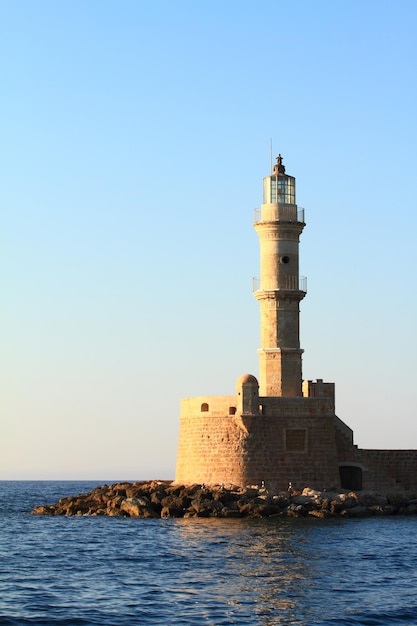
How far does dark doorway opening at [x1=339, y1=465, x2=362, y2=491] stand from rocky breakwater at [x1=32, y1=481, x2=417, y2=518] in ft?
6.50

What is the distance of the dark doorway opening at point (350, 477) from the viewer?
42219 mm

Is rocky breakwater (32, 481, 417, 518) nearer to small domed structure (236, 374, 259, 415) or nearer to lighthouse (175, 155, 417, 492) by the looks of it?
lighthouse (175, 155, 417, 492)

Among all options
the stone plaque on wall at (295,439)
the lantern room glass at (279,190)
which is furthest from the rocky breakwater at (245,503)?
the lantern room glass at (279,190)

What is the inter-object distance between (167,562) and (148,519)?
37.1 feet

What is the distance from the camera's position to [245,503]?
3781 centimetres

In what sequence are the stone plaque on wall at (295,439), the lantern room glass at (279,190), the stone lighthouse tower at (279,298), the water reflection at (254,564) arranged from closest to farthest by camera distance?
the water reflection at (254,564)
the stone plaque on wall at (295,439)
the stone lighthouse tower at (279,298)
the lantern room glass at (279,190)

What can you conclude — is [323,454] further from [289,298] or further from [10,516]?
[10,516]

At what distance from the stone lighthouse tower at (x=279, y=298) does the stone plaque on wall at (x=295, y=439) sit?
203cm

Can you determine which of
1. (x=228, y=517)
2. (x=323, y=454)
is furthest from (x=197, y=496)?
(x=323, y=454)

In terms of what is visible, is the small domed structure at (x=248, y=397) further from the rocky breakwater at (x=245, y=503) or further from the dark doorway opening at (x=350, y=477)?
the dark doorway opening at (x=350, y=477)

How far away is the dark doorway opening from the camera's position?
1662 inches

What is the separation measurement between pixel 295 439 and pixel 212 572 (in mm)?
14429

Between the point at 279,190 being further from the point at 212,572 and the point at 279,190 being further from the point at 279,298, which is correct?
the point at 212,572

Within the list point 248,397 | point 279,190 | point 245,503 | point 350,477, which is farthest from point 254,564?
point 279,190
